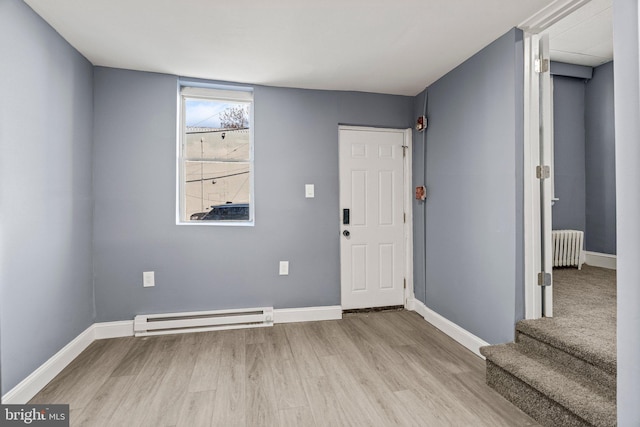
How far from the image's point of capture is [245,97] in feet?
11.2

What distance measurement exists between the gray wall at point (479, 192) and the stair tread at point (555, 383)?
0.87 ft

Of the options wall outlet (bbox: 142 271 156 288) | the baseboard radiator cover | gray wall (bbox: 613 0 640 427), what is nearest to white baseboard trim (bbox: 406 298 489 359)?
gray wall (bbox: 613 0 640 427)

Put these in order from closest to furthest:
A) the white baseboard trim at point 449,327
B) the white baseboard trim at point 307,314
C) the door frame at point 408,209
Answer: the white baseboard trim at point 449,327 → the white baseboard trim at point 307,314 → the door frame at point 408,209

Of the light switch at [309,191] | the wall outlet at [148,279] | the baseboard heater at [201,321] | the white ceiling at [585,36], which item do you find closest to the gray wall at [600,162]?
the white ceiling at [585,36]

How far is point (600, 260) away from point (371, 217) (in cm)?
310

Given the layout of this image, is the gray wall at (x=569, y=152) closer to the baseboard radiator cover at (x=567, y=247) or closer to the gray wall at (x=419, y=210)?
the baseboard radiator cover at (x=567, y=247)

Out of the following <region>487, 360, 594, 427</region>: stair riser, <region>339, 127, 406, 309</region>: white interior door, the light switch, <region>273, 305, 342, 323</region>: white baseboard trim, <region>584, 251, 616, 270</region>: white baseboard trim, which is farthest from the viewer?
<region>584, 251, 616, 270</region>: white baseboard trim

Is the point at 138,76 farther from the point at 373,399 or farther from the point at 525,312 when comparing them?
the point at 525,312

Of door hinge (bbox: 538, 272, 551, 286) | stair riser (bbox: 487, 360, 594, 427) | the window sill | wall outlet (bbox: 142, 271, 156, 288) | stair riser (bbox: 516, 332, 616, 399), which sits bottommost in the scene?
stair riser (bbox: 487, 360, 594, 427)

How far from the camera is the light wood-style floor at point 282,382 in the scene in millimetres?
1887

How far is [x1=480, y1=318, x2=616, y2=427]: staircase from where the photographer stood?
5.50 feet

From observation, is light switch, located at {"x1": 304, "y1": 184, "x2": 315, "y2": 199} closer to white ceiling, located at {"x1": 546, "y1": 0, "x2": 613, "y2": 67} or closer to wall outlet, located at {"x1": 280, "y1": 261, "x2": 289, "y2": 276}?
wall outlet, located at {"x1": 280, "y1": 261, "x2": 289, "y2": 276}

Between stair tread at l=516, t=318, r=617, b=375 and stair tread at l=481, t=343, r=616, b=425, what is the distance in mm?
138

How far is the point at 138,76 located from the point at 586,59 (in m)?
5.06
